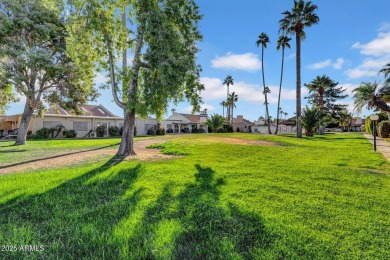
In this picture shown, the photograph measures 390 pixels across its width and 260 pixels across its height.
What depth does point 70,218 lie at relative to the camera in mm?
4176

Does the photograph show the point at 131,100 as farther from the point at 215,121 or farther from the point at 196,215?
the point at 215,121

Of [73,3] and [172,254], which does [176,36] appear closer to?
[73,3]

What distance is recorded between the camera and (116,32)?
12.1 metres

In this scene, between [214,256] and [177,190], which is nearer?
[214,256]

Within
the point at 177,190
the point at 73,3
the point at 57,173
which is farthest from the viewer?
the point at 73,3

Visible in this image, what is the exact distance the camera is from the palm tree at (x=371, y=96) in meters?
25.4

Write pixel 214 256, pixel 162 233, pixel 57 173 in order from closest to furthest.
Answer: pixel 214 256, pixel 162 233, pixel 57 173

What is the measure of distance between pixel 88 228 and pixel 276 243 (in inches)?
116

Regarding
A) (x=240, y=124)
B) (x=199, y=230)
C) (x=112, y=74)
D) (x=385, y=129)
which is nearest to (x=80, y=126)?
(x=112, y=74)

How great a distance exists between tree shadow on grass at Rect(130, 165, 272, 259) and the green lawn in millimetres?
15

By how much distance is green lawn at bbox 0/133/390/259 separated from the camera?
323 cm

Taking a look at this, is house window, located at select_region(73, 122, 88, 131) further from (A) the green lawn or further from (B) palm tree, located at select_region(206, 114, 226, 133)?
(A) the green lawn

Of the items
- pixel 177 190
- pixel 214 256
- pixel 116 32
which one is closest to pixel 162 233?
pixel 214 256

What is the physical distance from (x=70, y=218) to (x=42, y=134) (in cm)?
2816
